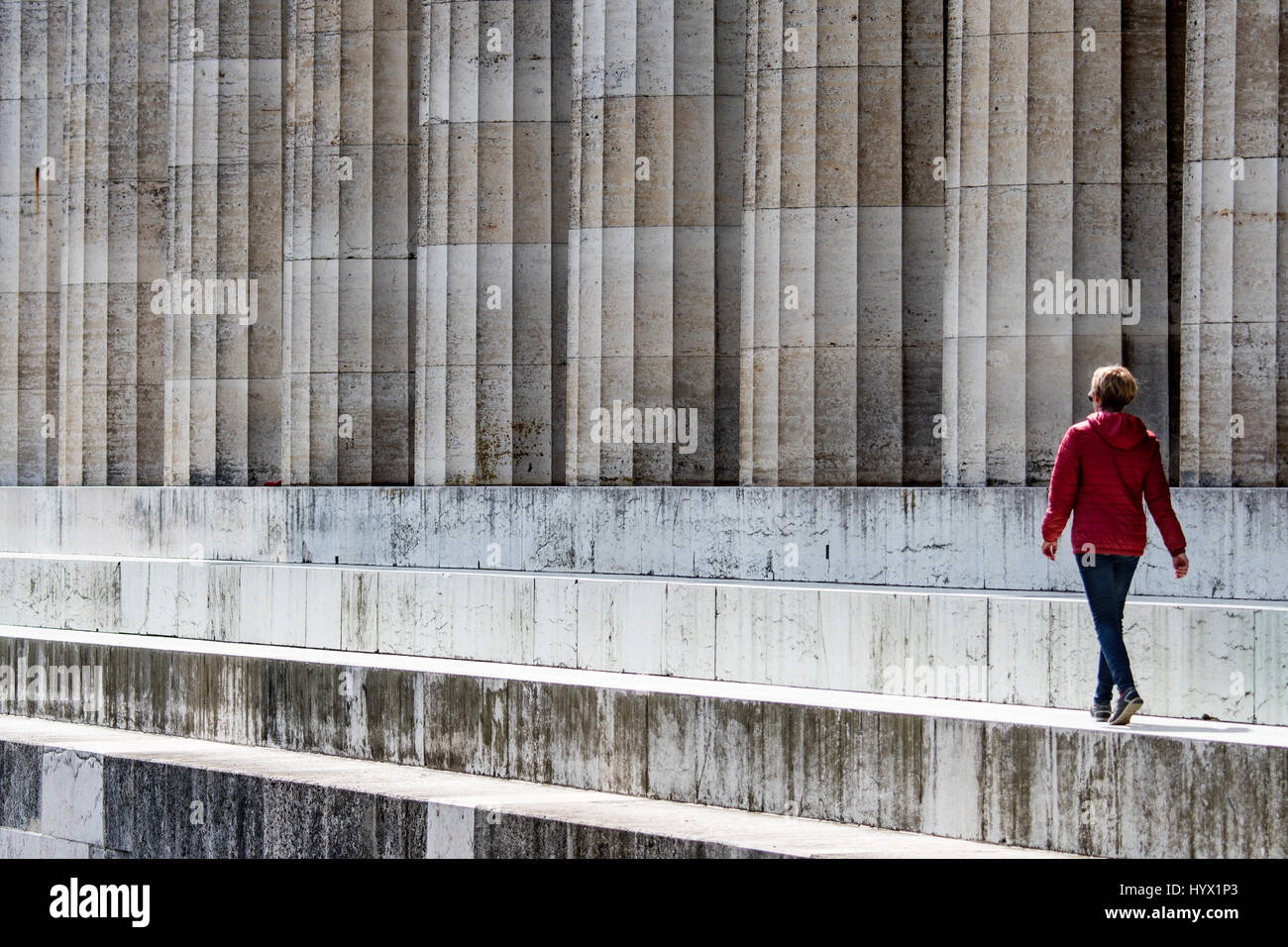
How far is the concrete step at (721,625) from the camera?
15484mm

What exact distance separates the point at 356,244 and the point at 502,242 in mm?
3716

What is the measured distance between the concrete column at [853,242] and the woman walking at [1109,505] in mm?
10586

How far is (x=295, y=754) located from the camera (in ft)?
62.6

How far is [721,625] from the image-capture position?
19.0 m

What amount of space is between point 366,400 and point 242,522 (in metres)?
2.83

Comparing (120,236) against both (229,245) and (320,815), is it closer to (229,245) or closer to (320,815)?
(229,245)

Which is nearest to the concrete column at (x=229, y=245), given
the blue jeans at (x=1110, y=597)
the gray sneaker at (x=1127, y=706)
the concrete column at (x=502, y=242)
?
the concrete column at (x=502, y=242)

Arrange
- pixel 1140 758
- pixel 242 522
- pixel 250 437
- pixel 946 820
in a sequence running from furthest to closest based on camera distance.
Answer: pixel 250 437, pixel 242 522, pixel 946 820, pixel 1140 758

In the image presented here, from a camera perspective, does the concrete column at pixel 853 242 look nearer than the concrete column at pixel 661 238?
Yes

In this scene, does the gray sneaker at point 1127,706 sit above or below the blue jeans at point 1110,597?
below

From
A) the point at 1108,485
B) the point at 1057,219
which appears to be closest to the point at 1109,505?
the point at 1108,485

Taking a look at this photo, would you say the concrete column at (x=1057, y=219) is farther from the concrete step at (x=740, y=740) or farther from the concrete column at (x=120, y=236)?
the concrete column at (x=120, y=236)
